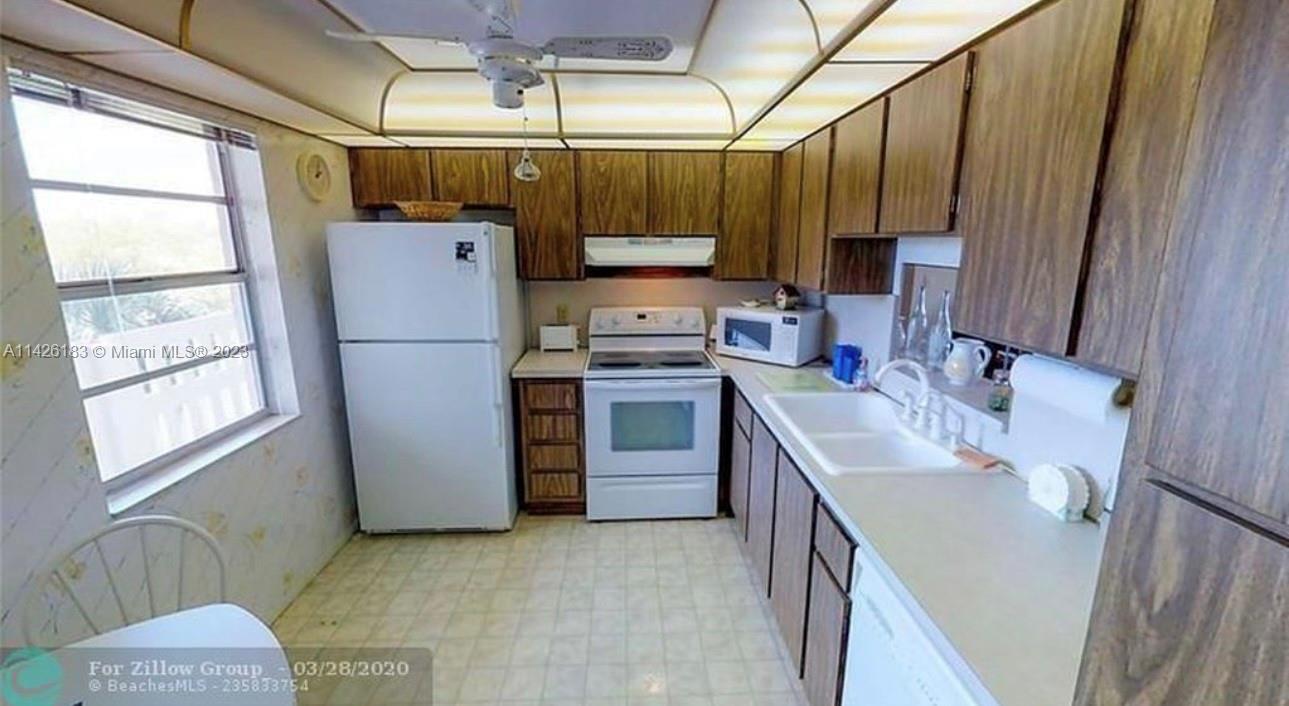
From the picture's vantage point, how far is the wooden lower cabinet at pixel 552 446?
3.00 metres

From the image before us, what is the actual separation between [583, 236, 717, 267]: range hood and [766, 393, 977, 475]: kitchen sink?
119 cm

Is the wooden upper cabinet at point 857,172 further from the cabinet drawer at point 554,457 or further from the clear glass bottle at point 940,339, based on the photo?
the cabinet drawer at point 554,457

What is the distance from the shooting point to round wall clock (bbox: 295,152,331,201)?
2.56 meters

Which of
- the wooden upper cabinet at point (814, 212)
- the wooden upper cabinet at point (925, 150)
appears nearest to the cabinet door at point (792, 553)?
the wooden upper cabinet at point (925, 150)

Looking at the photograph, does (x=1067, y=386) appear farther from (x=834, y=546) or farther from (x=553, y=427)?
(x=553, y=427)

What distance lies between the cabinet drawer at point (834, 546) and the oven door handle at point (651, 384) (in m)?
1.34

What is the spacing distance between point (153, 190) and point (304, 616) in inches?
70.7

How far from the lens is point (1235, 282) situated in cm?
49

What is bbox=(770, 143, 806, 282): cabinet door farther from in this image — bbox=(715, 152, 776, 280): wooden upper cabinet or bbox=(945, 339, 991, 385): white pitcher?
bbox=(945, 339, 991, 385): white pitcher

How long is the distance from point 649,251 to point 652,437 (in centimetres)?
111

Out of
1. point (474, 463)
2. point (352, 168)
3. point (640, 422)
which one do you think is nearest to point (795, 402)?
point (640, 422)

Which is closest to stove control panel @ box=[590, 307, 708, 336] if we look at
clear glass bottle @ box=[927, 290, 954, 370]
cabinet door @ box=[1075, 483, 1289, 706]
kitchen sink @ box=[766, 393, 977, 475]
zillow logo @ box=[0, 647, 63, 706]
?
kitchen sink @ box=[766, 393, 977, 475]

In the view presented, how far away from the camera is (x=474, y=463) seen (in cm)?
287

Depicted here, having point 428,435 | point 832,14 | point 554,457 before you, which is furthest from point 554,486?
point 832,14
